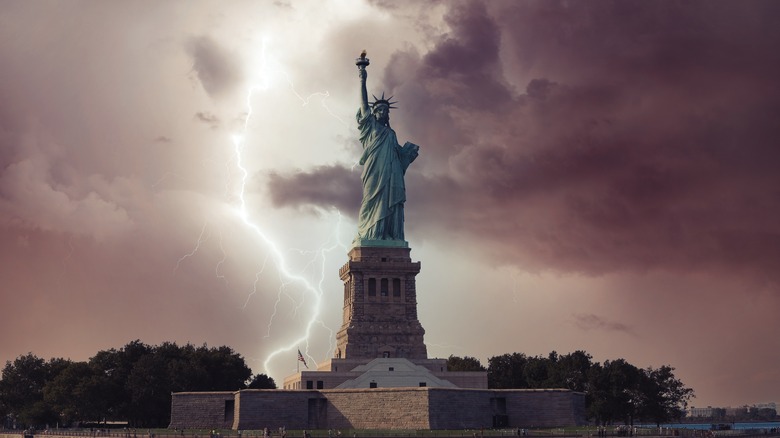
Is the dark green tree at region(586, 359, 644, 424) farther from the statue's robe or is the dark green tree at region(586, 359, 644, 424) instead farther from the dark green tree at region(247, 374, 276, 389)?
the dark green tree at region(247, 374, 276, 389)

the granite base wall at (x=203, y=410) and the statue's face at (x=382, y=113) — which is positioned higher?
the statue's face at (x=382, y=113)

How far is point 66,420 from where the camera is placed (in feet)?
346

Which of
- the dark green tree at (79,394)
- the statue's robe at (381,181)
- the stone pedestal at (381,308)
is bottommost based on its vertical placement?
the dark green tree at (79,394)

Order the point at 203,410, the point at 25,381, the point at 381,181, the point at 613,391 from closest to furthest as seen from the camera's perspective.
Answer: the point at 203,410, the point at 381,181, the point at 613,391, the point at 25,381

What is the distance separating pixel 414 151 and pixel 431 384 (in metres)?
27.9

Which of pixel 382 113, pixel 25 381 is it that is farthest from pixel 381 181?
pixel 25 381

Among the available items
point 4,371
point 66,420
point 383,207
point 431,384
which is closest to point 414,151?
point 383,207

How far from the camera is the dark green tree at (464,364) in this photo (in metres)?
122

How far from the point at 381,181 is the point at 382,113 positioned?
24.1ft

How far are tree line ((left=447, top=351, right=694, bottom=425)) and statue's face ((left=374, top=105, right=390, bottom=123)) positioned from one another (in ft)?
114

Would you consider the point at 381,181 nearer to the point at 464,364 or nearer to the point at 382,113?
the point at 382,113

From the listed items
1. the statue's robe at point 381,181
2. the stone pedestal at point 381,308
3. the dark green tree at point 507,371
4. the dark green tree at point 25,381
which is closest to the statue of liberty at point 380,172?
the statue's robe at point 381,181

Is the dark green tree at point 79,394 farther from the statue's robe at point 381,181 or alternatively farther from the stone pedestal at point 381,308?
the statue's robe at point 381,181

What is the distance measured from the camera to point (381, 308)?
95875 mm
